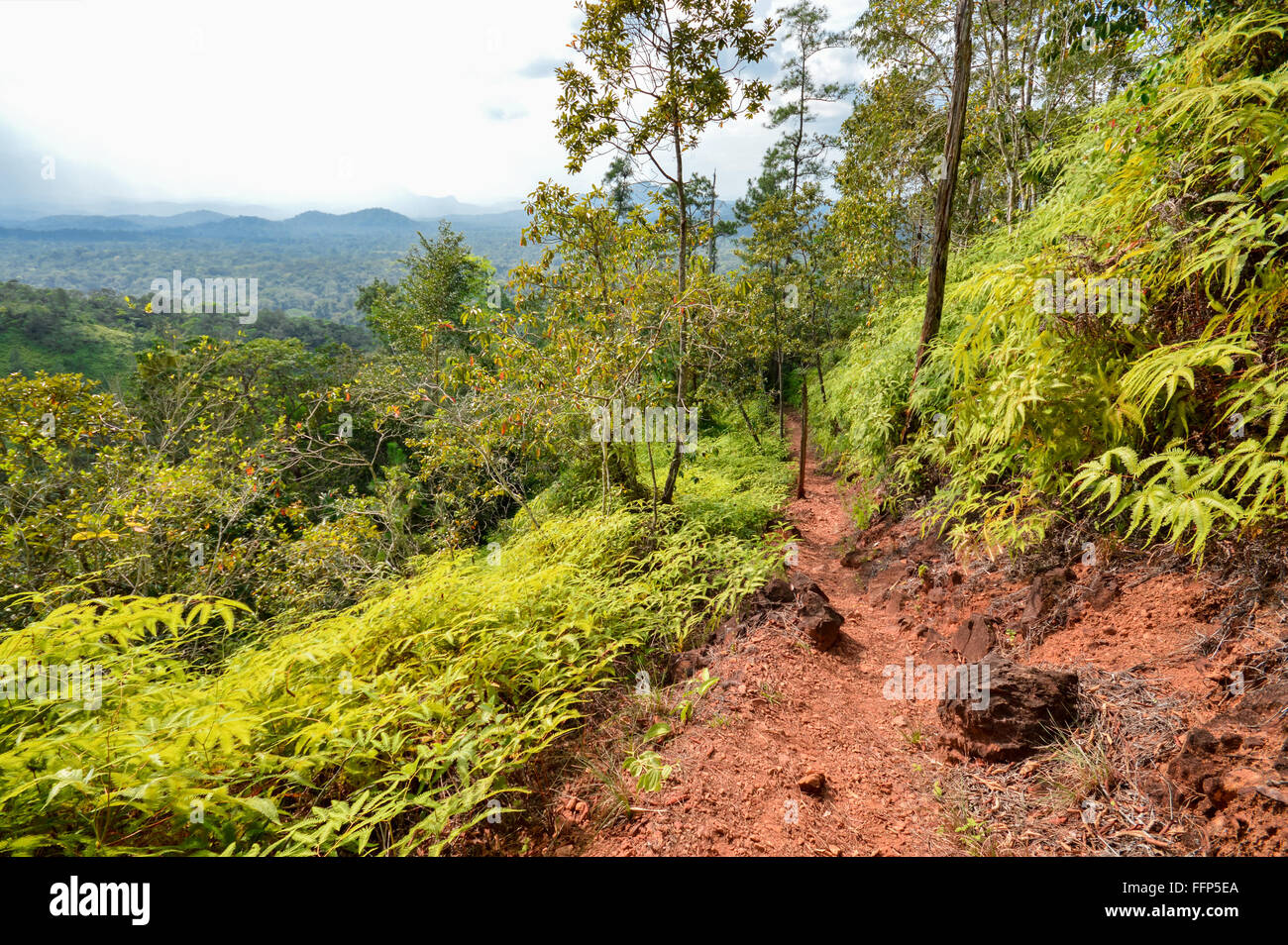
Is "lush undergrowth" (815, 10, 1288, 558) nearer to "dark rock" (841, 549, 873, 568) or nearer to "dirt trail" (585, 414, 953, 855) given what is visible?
"dirt trail" (585, 414, 953, 855)

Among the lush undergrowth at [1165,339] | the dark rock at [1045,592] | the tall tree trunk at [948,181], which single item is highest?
the tall tree trunk at [948,181]

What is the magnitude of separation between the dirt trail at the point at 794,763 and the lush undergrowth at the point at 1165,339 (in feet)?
5.06

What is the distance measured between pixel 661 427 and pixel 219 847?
591 centimetres

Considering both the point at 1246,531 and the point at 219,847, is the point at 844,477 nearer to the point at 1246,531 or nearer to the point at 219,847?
the point at 1246,531

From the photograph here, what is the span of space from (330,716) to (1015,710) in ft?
12.9

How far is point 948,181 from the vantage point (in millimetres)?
6105

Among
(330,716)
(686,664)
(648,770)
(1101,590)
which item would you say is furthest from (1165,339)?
(330,716)

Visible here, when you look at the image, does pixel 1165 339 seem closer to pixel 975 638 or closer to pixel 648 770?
pixel 975 638

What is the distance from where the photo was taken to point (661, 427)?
7223 mm

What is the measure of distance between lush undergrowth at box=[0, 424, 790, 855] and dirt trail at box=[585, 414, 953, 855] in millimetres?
692

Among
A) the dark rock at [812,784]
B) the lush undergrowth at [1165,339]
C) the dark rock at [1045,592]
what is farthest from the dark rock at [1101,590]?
the dark rock at [812,784]

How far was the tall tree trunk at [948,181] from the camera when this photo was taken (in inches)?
226

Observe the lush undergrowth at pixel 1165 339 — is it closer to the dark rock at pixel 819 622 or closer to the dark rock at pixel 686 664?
the dark rock at pixel 819 622
